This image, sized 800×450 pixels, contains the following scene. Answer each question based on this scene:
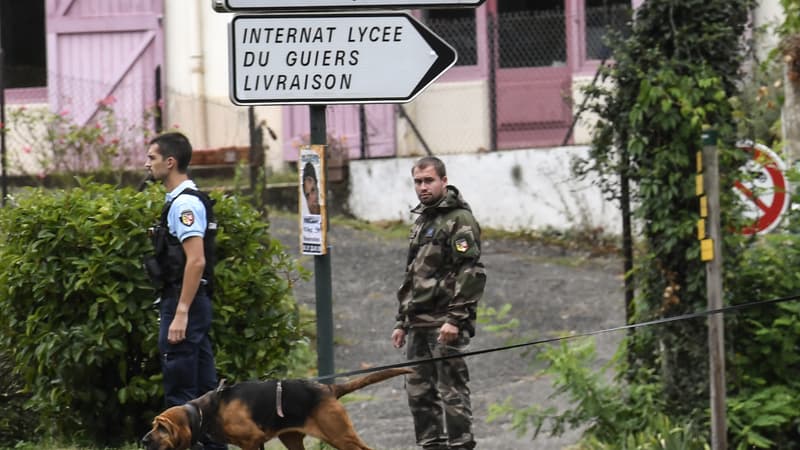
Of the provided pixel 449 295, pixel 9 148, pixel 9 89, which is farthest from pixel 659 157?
pixel 9 89

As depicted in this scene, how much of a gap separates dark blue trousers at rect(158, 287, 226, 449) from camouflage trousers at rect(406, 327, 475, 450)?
1202 mm

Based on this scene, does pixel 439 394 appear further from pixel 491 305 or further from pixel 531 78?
pixel 531 78

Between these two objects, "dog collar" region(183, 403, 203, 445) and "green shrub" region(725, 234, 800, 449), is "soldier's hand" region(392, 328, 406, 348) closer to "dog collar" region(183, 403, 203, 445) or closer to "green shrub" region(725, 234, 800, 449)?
"dog collar" region(183, 403, 203, 445)

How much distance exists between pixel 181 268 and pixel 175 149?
0.62 m

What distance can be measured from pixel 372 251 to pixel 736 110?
626 cm

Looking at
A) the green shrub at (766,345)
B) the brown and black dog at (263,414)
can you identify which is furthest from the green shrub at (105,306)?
the green shrub at (766,345)

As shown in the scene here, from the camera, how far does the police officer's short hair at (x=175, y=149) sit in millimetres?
7164

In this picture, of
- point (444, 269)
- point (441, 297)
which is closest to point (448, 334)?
point (441, 297)

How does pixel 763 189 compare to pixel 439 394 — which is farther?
pixel 763 189

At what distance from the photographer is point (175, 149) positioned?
718cm

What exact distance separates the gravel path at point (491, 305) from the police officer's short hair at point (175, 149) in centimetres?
308

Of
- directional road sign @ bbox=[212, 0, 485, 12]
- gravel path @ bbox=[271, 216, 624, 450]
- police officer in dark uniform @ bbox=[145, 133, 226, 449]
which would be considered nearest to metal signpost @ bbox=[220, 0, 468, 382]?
directional road sign @ bbox=[212, 0, 485, 12]

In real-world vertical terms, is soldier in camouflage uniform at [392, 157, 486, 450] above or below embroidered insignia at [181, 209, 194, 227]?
below

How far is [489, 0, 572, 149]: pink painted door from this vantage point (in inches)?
645
